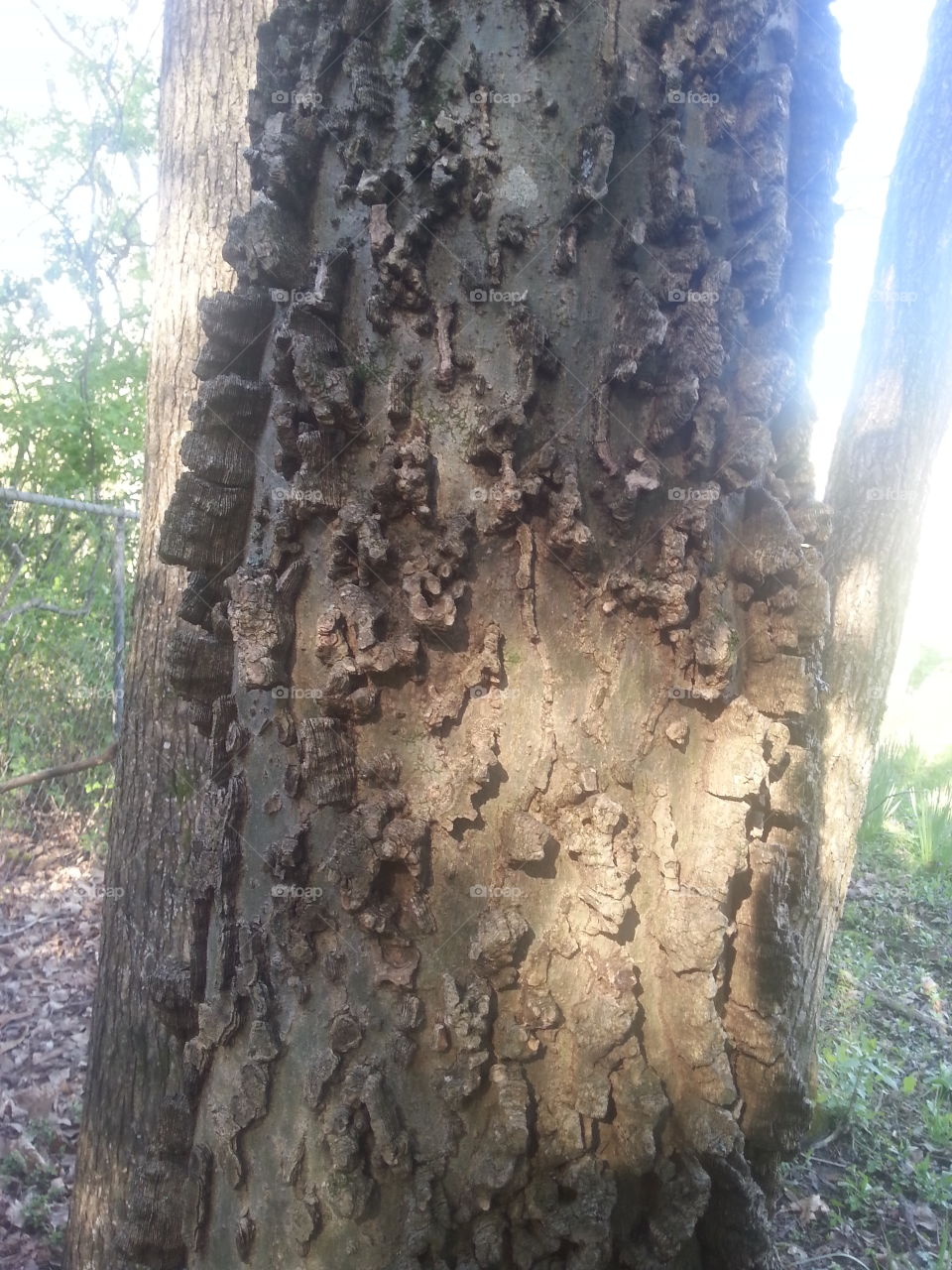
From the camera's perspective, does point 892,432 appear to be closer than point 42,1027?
Yes

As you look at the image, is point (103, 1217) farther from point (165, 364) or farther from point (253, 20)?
point (253, 20)

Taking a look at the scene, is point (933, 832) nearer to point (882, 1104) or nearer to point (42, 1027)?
point (882, 1104)

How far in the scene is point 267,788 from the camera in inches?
42.9

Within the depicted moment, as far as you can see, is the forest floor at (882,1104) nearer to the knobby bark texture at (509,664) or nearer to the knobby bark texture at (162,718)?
the knobby bark texture at (162,718)

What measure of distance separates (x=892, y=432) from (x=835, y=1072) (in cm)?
306

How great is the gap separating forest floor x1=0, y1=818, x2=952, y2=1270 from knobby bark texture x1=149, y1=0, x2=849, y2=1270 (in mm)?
2659

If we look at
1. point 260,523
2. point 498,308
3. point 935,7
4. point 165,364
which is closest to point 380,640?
point 260,523

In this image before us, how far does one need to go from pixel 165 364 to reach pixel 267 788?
77.1 inches

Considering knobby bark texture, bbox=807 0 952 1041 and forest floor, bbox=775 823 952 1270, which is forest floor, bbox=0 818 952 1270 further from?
knobby bark texture, bbox=807 0 952 1041

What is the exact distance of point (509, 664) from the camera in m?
1.03

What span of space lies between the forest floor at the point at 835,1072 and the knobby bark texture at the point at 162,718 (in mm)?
777

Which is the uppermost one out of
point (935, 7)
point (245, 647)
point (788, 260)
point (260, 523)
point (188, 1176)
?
point (935, 7)

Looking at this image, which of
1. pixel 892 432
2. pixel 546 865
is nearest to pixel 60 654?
pixel 892 432

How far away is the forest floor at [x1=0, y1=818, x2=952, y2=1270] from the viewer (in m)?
3.15
